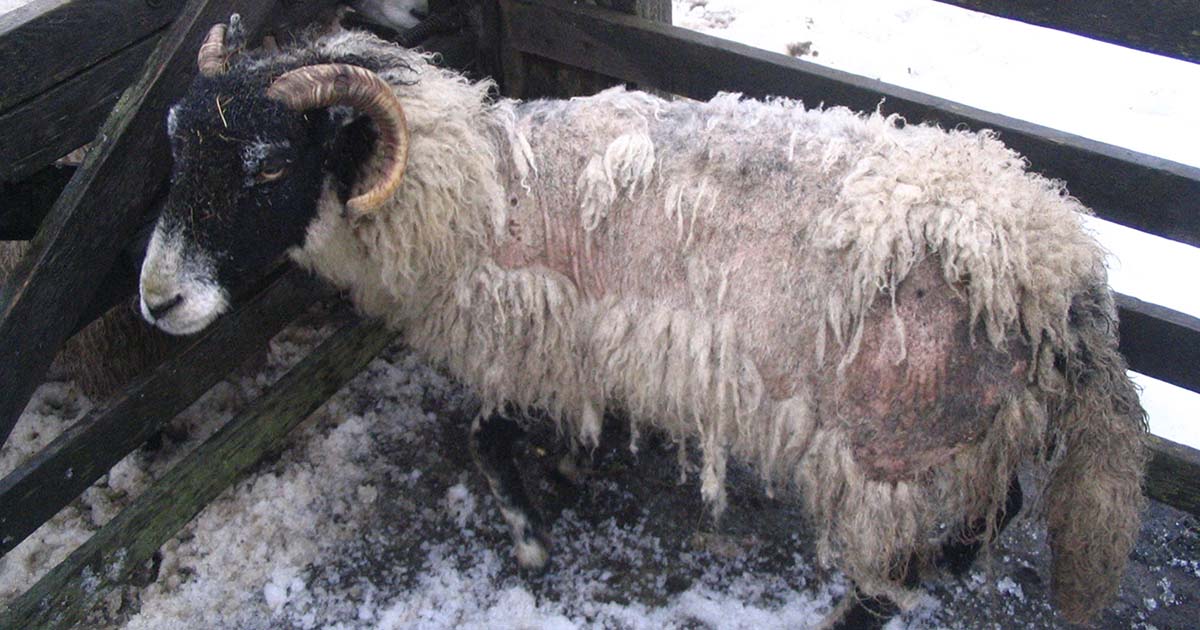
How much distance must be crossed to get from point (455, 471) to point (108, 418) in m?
1.27

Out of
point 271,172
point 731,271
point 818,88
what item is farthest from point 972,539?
point 271,172

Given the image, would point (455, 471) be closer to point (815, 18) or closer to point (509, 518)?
point (509, 518)

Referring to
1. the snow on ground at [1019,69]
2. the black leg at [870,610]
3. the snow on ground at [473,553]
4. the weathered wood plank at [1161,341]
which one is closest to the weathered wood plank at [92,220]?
the snow on ground at [473,553]

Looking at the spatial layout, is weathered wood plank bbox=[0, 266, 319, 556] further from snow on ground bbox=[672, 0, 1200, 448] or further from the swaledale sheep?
snow on ground bbox=[672, 0, 1200, 448]

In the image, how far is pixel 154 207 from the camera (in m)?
2.89

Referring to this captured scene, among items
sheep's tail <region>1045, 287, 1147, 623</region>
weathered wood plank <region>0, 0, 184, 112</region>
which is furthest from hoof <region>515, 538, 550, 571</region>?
weathered wood plank <region>0, 0, 184, 112</region>

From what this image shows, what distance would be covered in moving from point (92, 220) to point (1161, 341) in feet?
10.4

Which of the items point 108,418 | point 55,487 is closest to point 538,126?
point 108,418

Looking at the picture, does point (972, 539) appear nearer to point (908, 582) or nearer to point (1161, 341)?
point (908, 582)

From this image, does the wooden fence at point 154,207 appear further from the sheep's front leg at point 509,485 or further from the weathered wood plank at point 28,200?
the sheep's front leg at point 509,485

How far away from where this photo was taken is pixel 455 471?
349 centimetres

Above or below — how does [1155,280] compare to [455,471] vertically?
above

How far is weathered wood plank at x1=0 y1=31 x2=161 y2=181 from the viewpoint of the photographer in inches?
95.0

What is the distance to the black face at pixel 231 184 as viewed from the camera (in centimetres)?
231
